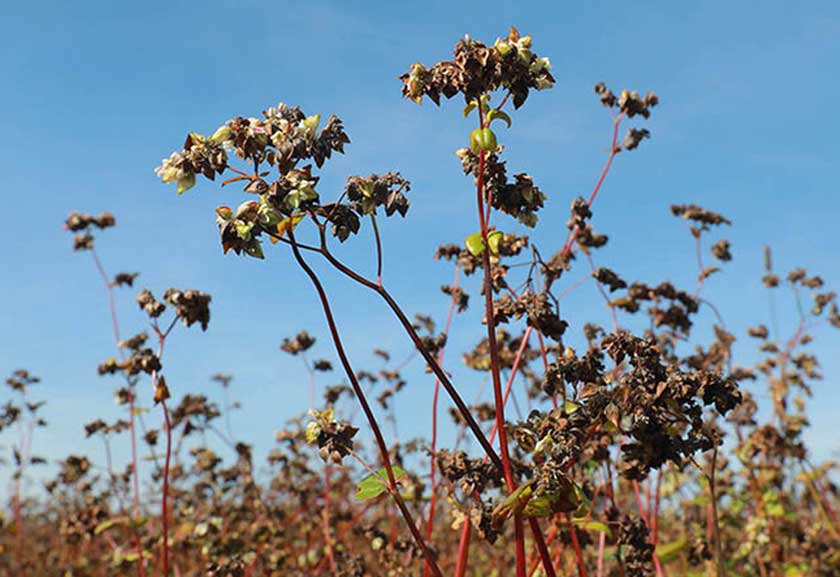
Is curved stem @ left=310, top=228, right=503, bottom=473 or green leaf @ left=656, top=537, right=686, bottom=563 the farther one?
green leaf @ left=656, top=537, right=686, bottom=563

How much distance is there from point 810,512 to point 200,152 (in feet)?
37.1

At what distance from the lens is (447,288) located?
6.30 m

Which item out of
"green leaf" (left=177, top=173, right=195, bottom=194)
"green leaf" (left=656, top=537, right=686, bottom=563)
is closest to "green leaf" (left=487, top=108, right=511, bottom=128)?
"green leaf" (left=177, top=173, right=195, bottom=194)

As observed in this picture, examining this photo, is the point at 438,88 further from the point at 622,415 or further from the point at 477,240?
the point at 622,415

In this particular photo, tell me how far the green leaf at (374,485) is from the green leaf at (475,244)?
2.78 feet

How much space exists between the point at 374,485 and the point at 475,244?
0.96m

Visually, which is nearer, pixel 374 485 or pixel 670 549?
pixel 374 485

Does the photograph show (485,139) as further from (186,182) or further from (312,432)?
(312,432)

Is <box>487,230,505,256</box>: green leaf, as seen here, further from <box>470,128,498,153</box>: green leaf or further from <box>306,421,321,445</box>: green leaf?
<box>306,421,321,445</box>: green leaf

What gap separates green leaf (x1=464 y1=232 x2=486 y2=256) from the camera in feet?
9.45

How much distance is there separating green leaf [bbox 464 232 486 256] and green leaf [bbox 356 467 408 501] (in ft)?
2.78

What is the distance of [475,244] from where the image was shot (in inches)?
115

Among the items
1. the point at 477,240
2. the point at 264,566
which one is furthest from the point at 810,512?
the point at 477,240

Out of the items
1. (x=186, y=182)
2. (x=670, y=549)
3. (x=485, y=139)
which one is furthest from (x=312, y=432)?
(x=670, y=549)
